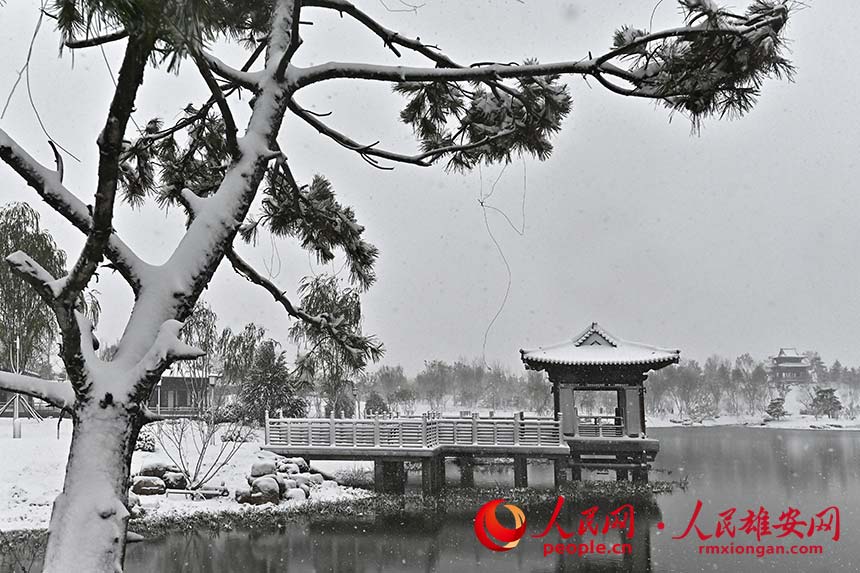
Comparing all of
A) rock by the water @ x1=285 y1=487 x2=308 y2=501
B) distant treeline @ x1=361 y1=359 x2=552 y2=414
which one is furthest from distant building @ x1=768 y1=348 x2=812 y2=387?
rock by the water @ x1=285 y1=487 x2=308 y2=501

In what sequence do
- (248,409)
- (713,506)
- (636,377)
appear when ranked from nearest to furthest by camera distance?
(713,506), (636,377), (248,409)

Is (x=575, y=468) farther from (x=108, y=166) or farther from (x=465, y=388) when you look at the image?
(x=465, y=388)

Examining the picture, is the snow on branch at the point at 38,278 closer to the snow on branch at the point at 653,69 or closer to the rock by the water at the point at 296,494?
the snow on branch at the point at 653,69

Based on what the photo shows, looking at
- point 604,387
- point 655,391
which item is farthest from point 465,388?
point 604,387

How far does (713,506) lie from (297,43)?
12.6 metres

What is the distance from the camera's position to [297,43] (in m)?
2.69

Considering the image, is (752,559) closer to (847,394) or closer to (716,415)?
(716,415)

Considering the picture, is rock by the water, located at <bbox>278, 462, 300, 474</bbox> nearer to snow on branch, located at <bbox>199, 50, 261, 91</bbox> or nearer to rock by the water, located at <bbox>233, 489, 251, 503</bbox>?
rock by the water, located at <bbox>233, 489, 251, 503</bbox>

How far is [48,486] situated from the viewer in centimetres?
1276

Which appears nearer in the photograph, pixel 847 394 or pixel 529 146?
pixel 529 146

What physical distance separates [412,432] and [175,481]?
460cm

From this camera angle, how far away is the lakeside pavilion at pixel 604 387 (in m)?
16.1

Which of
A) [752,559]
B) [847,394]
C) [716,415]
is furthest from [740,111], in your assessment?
[847,394]

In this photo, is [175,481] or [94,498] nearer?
[94,498]
